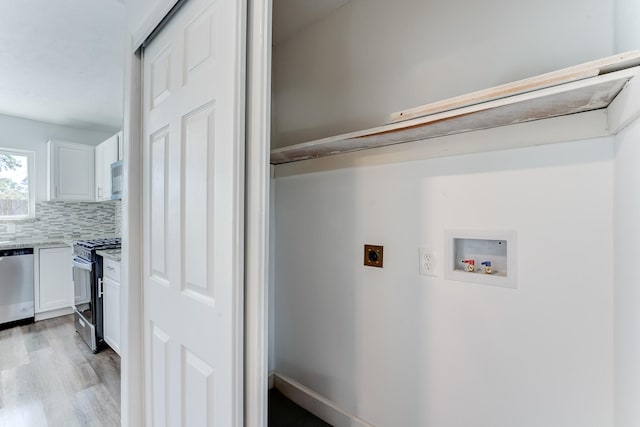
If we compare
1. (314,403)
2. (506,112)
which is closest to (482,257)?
(506,112)

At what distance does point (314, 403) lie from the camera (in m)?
1.77

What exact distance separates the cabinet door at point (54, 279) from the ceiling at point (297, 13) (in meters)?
3.73

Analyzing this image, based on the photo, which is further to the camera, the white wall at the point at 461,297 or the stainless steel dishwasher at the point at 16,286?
the stainless steel dishwasher at the point at 16,286

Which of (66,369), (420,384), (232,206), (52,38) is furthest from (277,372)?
(52,38)

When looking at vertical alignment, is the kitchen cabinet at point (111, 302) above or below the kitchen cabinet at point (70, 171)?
below

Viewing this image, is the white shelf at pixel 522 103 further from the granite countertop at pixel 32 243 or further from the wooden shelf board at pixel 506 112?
the granite countertop at pixel 32 243

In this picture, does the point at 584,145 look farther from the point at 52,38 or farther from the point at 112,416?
the point at 52,38

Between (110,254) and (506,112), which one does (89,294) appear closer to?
(110,254)

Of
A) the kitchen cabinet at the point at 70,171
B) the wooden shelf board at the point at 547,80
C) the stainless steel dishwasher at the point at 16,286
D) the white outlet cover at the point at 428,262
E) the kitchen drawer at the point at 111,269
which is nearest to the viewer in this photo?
the wooden shelf board at the point at 547,80

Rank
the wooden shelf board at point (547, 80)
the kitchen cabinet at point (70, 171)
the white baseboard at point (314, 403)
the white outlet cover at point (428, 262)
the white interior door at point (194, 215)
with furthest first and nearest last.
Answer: the kitchen cabinet at point (70, 171) < the white baseboard at point (314, 403) < the white outlet cover at point (428, 262) < the white interior door at point (194, 215) < the wooden shelf board at point (547, 80)

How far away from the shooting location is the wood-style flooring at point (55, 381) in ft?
6.02

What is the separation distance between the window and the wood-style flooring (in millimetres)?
1440

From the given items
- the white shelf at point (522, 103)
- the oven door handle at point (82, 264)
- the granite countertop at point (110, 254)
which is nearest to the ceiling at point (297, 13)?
the white shelf at point (522, 103)

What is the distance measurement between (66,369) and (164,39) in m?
2.75
